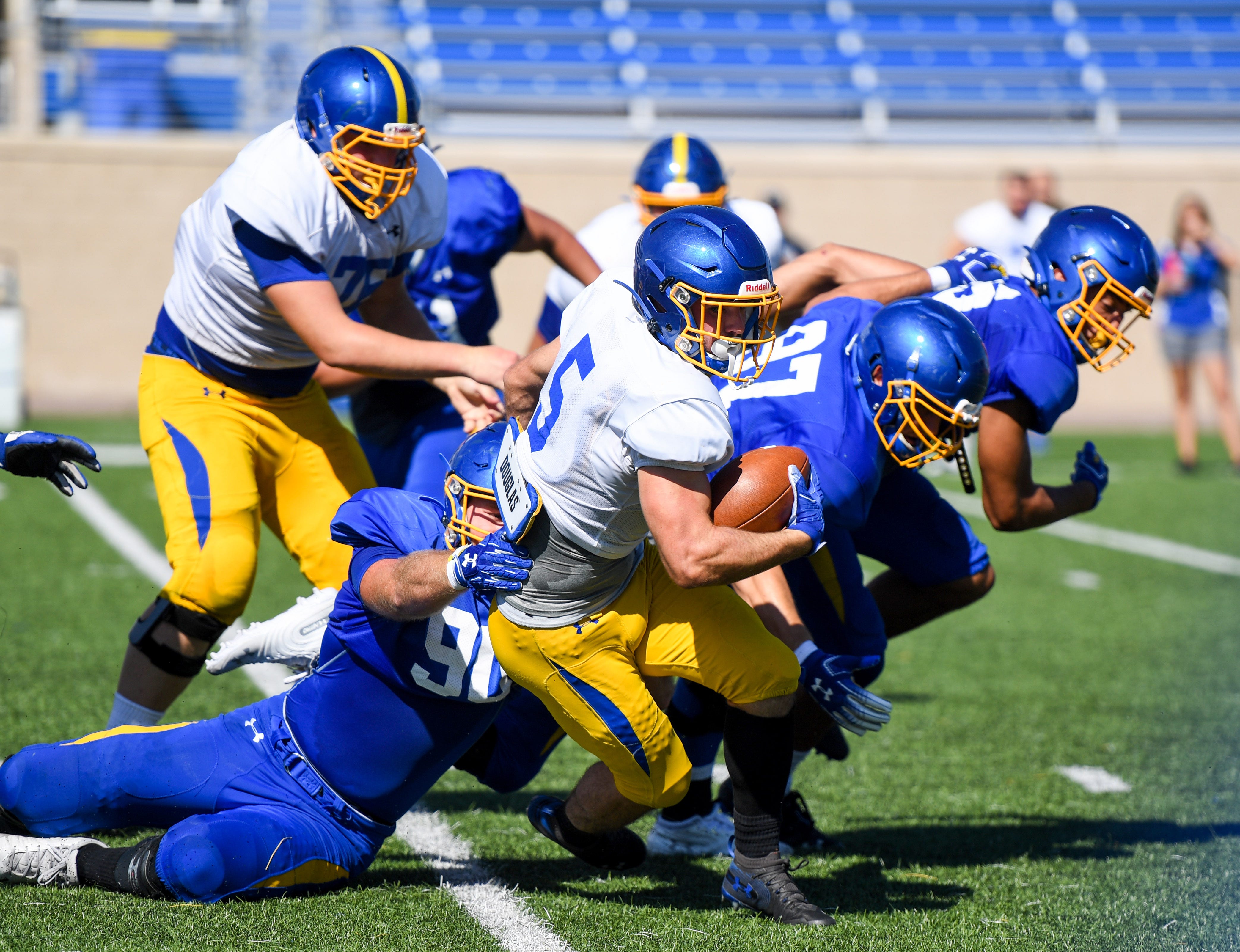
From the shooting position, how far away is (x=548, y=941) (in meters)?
2.77

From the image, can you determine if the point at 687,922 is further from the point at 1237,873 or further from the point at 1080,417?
the point at 1080,417

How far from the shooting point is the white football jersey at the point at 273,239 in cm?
341

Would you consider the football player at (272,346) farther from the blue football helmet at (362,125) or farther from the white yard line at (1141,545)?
the white yard line at (1141,545)

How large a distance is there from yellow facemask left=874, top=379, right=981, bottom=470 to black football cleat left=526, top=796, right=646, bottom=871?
1.06 m

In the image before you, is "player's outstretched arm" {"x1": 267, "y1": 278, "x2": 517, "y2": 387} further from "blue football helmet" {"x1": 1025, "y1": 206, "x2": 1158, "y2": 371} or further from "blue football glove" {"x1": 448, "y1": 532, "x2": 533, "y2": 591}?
"blue football helmet" {"x1": 1025, "y1": 206, "x2": 1158, "y2": 371}

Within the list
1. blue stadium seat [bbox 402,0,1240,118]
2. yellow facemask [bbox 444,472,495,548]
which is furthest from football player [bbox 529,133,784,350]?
blue stadium seat [bbox 402,0,1240,118]

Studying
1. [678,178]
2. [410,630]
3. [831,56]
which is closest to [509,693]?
[410,630]

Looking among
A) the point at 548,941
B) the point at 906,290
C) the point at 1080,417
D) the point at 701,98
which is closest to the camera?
the point at 548,941

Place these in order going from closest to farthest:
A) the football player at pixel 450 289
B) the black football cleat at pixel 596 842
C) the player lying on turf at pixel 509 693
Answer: the black football cleat at pixel 596 842, the player lying on turf at pixel 509 693, the football player at pixel 450 289

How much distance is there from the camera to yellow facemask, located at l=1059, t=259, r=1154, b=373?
344cm

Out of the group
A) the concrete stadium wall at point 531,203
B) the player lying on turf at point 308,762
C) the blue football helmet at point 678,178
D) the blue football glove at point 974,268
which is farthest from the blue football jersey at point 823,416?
the concrete stadium wall at point 531,203

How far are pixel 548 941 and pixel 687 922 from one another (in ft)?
1.05

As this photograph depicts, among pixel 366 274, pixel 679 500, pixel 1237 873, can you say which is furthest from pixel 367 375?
pixel 1237 873

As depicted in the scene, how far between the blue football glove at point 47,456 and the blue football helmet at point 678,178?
190cm
